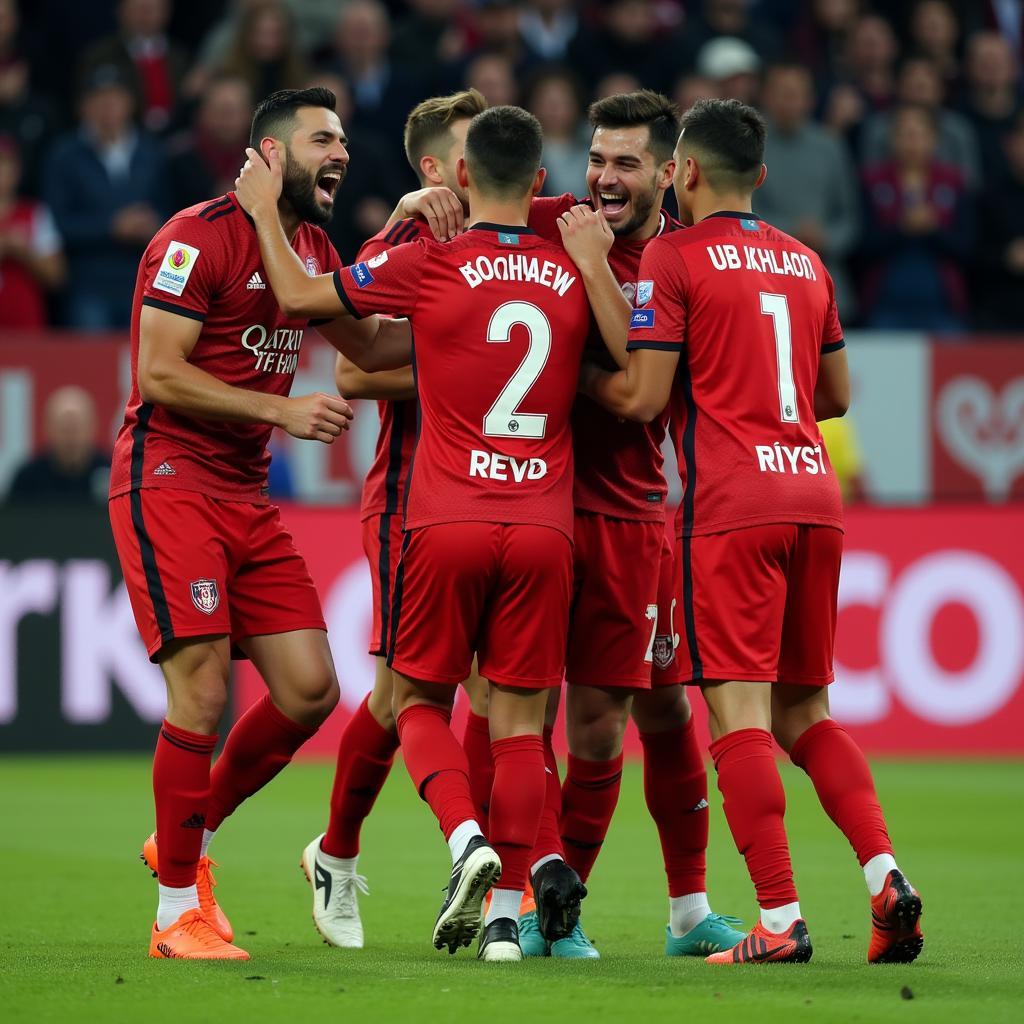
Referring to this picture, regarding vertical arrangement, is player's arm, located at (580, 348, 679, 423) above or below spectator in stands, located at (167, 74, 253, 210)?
below

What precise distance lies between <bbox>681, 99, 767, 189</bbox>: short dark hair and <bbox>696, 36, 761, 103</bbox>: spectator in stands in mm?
8405

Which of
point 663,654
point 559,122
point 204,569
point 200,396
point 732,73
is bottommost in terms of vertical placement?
point 663,654

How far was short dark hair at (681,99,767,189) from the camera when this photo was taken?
5.50 m

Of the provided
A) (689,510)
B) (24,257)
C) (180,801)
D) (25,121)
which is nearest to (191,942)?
(180,801)

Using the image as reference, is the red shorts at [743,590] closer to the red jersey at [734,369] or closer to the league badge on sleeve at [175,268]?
the red jersey at [734,369]

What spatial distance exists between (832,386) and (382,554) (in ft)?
5.01

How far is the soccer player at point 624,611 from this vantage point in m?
5.79

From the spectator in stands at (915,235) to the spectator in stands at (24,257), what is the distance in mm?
5961

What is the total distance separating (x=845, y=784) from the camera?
5461mm

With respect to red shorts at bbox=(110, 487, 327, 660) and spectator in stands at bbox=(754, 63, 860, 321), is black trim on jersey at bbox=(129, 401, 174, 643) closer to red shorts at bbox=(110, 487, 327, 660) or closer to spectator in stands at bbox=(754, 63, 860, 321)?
red shorts at bbox=(110, 487, 327, 660)

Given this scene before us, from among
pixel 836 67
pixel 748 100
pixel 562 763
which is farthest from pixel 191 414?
pixel 836 67

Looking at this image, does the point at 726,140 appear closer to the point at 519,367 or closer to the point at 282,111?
the point at 519,367

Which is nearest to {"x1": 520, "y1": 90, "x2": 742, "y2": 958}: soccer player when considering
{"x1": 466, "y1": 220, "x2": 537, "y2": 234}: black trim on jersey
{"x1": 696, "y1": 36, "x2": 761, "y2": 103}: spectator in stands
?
{"x1": 466, "y1": 220, "x2": 537, "y2": 234}: black trim on jersey

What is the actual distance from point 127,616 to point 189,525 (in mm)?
5622
